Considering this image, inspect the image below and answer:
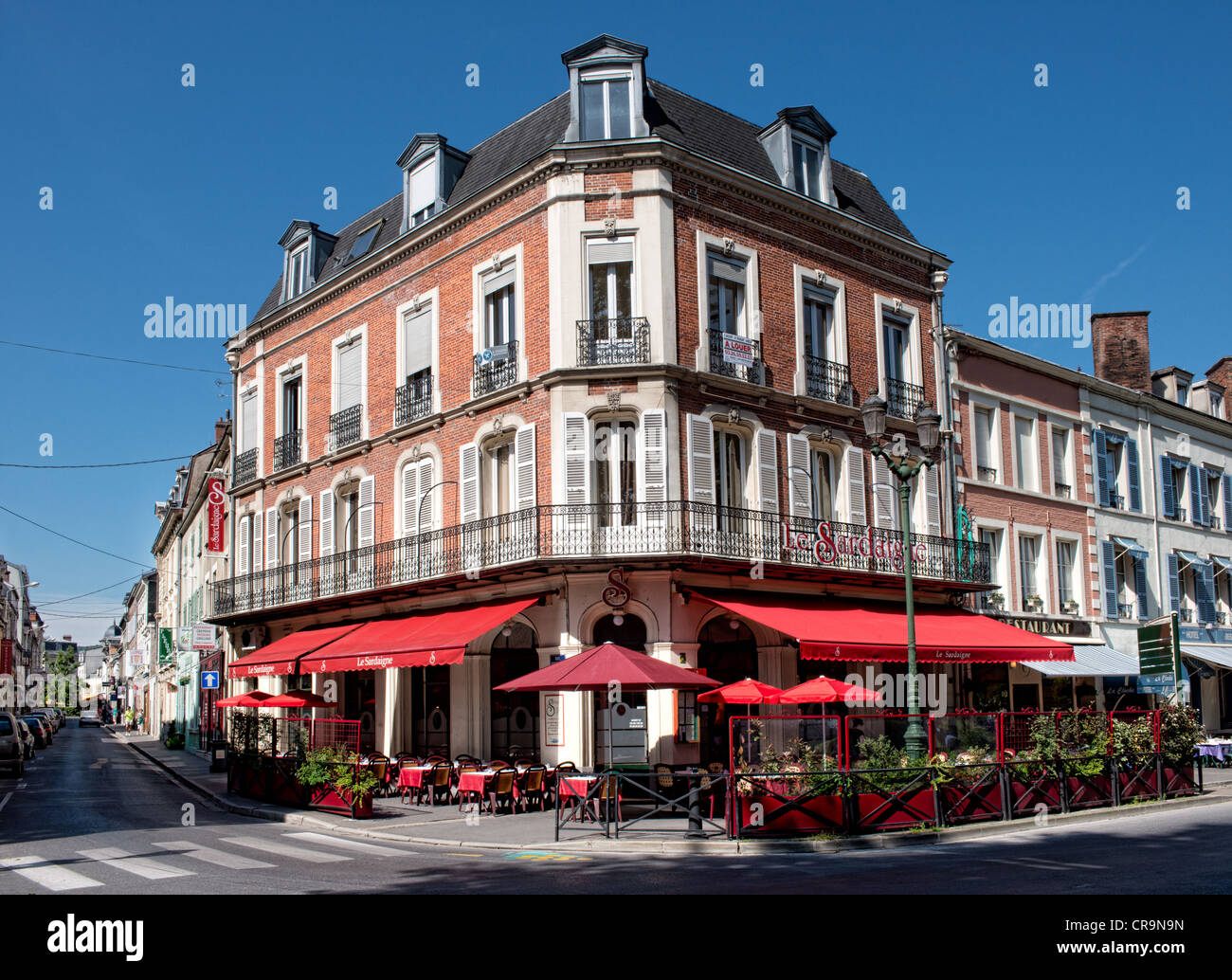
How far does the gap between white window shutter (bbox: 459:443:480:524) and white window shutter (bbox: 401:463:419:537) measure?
5.73 feet

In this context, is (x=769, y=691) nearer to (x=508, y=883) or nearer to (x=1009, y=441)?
(x=508, y=883)

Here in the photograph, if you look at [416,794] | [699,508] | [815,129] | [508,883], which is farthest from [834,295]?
[508,883]

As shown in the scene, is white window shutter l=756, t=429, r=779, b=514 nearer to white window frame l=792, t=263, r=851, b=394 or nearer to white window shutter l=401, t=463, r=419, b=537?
white window frame l=792, t=263, r=851, b=394

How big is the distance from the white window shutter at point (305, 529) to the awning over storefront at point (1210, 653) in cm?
2250

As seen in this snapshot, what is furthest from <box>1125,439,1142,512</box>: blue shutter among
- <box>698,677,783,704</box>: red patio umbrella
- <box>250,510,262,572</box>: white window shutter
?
<box>250,510,262,572</box>: white window shutter

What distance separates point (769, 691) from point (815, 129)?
41.8 feet

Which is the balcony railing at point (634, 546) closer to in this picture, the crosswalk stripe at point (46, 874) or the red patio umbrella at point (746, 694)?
the red patio umbrella at point (746, 694)

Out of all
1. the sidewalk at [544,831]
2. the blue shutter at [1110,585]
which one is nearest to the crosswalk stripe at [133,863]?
the sidewalk at [544,831]

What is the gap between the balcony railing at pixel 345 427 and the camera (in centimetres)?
2572

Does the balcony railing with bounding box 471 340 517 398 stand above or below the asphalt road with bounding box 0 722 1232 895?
above

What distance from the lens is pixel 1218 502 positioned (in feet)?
111

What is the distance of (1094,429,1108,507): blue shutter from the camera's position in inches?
1152
